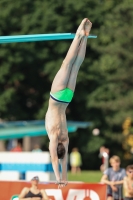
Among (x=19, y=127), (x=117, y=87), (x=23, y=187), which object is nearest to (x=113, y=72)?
(x=117, y=87)

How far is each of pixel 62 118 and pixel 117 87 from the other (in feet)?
103

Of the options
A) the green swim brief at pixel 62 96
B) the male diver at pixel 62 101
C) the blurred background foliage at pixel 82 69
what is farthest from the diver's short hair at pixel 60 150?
the blurred background foliage at pixel 82 69

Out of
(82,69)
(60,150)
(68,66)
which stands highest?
(82,69)

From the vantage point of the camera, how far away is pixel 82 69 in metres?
42.4

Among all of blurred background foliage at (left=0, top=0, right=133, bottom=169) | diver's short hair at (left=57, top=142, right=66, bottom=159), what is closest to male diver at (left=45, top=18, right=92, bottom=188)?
diver's short hair at (left=57, top=142, right=66, bottom=159)

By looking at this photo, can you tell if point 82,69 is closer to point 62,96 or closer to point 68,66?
point 68,66

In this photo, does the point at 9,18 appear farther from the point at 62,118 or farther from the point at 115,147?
the point at 62,118

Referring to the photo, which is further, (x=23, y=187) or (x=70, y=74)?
(x=23, y=187)

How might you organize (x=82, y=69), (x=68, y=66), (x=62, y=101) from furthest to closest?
1. (x=82, y=69)
2. (x=68, y=66)
3. (x=62, y=101)

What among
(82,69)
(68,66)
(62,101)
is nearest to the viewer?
(62,101)

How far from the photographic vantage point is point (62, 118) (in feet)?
34.9

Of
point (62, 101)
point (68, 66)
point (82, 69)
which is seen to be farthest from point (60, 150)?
point (82, 69)

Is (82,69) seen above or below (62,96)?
above

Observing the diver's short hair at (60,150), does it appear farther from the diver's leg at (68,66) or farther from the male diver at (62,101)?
the diver's leg at (68,66)
